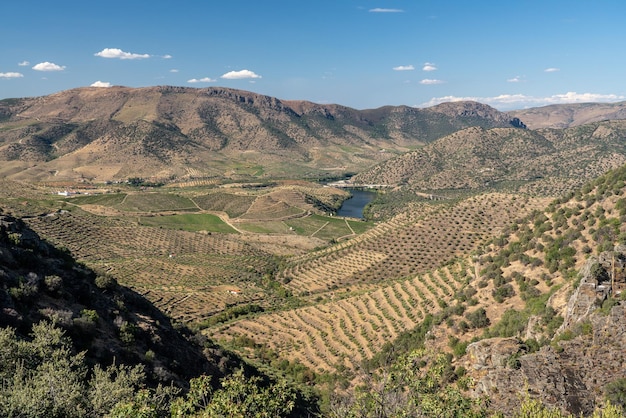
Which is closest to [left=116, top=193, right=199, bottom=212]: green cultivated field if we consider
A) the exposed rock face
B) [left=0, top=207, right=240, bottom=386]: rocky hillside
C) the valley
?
the valley

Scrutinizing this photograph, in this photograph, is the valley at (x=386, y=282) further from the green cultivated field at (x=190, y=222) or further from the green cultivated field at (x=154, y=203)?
the green cultivated field at (x=154, y=203)

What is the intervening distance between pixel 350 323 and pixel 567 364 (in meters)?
30.6

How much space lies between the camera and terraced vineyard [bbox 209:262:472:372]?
42.0 metres

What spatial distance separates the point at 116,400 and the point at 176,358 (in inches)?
519

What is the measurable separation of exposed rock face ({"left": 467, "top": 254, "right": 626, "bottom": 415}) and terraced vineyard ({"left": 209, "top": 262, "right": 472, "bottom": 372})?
723 inches

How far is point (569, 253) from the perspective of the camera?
32.1 m

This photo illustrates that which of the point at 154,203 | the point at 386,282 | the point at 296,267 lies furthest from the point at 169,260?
the point at 154,203

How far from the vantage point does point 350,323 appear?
48.3 m

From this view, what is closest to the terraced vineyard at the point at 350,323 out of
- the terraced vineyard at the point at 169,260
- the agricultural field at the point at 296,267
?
the agricultural field at the point at 296,267

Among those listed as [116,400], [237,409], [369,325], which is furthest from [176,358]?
[369,325]

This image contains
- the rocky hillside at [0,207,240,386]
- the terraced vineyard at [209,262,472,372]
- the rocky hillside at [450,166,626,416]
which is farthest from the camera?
the terraced vineyard at [209,262,472,372]

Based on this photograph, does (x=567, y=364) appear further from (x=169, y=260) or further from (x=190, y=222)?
(x=190, y=222)

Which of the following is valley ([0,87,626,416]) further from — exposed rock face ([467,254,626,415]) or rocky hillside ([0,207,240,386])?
rocky hillside ([0,207,240,386])

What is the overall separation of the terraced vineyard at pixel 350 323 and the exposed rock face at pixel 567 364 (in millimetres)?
18352
